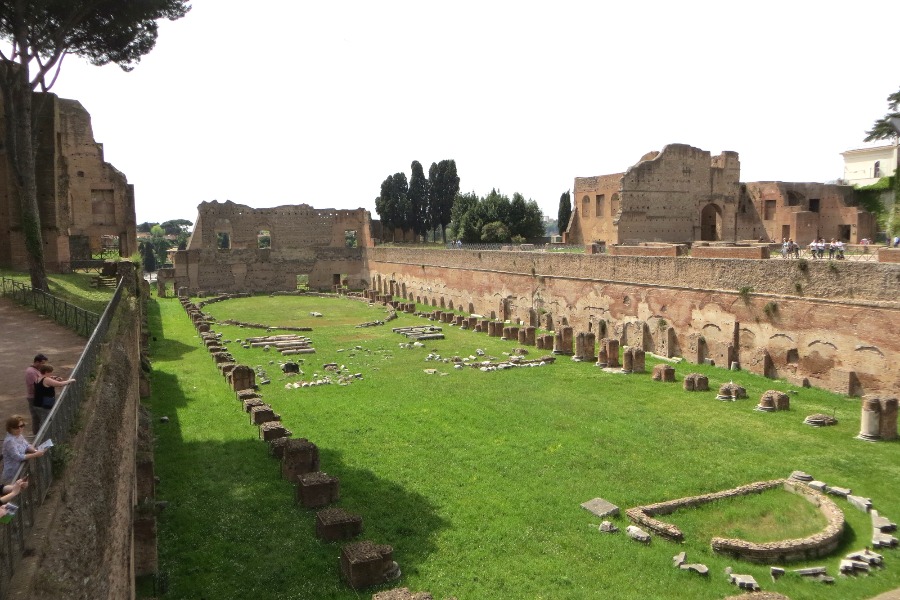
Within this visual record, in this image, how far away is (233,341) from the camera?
68.4 feet

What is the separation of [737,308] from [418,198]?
39033 millimetres

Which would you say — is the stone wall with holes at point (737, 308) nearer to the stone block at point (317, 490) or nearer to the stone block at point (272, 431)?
the stone block at point (317, 490)

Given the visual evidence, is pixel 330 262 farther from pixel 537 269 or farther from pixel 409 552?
pixel 409 552

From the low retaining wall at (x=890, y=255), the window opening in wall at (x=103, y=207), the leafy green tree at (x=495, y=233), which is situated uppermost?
the window opening in wall at (x=103, y=207)

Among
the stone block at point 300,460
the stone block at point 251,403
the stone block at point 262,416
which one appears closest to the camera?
the stone block at point 300,460

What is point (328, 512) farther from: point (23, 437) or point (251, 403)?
point (251, 403)

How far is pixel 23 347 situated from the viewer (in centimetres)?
1075

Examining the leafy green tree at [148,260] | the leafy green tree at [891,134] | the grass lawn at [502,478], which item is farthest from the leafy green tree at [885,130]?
the leafy green tree at [148,260]

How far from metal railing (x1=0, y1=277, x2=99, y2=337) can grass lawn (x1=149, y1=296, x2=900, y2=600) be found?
1981mm

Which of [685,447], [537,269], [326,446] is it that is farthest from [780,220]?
[326,446]

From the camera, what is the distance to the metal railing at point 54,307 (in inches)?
481

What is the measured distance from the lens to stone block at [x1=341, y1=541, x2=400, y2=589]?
6281 mm

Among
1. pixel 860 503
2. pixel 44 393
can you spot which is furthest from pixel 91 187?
pixel 860 503

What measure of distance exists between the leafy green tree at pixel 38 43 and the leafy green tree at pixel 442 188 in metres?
36.0
